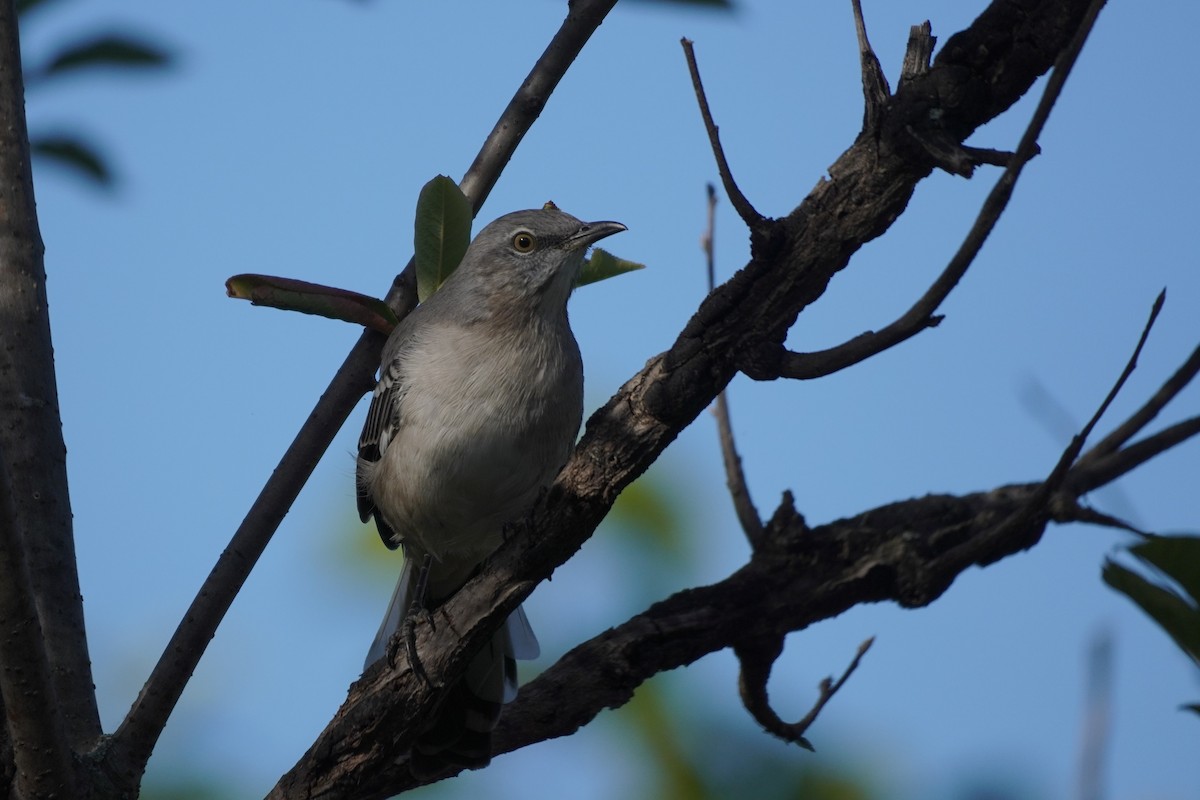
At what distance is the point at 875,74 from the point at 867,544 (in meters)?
2.73

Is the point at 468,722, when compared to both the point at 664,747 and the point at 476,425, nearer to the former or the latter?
the point at 476,425

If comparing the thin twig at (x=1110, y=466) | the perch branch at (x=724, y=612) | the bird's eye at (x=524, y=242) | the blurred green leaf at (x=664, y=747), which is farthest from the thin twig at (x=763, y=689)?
the bird's eye at (x=524, y=242)

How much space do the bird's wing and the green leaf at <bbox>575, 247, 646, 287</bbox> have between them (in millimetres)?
1044

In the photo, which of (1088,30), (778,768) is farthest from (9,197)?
(778,768)

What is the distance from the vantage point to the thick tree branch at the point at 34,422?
4215mm

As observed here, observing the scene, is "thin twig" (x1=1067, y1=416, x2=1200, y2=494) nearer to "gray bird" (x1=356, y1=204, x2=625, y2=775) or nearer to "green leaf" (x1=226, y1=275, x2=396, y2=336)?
"gray bird" (x1=356, y1=204, x2=625, y2=775)

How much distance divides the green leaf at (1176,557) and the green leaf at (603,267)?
2.87m

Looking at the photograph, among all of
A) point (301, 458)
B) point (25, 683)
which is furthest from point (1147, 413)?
point (25, 683)

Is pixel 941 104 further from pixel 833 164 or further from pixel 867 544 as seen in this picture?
pixel 867 544

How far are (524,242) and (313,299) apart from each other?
162cm

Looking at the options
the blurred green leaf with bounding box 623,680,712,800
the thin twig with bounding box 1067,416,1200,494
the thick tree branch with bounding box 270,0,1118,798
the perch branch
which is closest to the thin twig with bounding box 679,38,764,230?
the thick tree branch with bounding box 270,0,1118,798

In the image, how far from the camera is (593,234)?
19.9ft

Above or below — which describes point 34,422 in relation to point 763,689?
above

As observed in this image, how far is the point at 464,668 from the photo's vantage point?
430 cm
